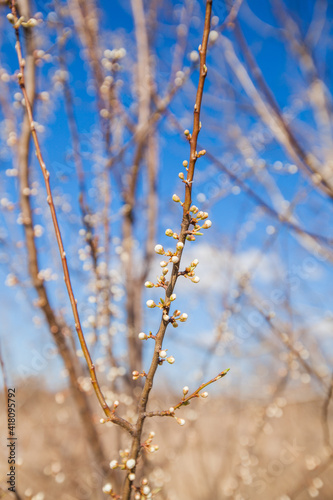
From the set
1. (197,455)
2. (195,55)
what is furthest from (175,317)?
(197,455)

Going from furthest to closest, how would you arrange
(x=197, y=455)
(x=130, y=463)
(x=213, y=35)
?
(x=197, y=455) → (x=213, y=35) → (x=130, y=463)

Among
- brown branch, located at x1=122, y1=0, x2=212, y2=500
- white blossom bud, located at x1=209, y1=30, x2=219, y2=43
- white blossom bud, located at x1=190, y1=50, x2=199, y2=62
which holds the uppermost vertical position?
white blossom bud, located at x1=209, y1=30, x2=219, y2=43

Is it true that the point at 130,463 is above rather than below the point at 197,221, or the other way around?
below

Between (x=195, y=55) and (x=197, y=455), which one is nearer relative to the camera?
(x=195, y=55)

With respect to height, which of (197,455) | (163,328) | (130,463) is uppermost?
(163,328)

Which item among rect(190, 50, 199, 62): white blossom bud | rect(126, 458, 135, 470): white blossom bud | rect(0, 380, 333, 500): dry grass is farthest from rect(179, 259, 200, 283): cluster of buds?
rect(0, 380, 333, 500): dry grass

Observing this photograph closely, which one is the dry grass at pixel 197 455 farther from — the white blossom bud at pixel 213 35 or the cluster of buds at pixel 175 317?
the white blossom bud at pixel 213 35

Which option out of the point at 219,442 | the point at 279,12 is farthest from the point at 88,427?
the point at 219,442

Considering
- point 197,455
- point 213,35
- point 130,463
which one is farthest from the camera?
point 197,455

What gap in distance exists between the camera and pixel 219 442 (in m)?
6.95

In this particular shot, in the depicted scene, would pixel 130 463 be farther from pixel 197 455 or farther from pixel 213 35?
pixel 197 455

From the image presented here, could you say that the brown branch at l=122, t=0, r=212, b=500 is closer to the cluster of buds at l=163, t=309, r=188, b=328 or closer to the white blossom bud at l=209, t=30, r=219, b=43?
the cluster of buds at l=163, t=309, r=188, b=328

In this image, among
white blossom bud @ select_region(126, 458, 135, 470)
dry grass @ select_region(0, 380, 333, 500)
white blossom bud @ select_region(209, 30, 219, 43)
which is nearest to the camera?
white blossom bud @ select_region(126, 458, 135, 470)

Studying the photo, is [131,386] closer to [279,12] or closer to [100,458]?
[100,458]
